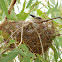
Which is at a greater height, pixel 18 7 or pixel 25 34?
pixel 18 7

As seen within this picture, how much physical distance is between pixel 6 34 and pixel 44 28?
0.32 metres

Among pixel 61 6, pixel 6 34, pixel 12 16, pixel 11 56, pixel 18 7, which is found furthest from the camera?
pixel 61 6

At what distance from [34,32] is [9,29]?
7.5 inches

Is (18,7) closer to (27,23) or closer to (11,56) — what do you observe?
(27,23)

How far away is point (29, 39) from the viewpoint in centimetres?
76

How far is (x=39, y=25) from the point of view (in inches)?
31.3

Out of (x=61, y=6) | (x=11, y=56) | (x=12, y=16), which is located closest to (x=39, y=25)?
(x=12, y=16)

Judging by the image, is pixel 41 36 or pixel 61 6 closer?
pixel 41 36

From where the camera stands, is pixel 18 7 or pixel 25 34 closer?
pixel 25 34

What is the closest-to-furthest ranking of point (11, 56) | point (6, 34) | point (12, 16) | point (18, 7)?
1. point (11, 56)
2. point (12, 16)
3. point (6, 34)
4. point (18, 7)

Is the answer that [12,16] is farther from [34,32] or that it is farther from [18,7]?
[18,7]

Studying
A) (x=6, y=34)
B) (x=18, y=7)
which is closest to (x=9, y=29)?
(x=6, y=34)

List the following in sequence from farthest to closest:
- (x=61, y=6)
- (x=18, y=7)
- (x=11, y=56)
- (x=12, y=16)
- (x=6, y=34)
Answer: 1. (x=61, y=6)
2. (x=18, y=7)
3. (x=6, y=34)
4. (x=12, y=16)
5. (x=11, y=56)

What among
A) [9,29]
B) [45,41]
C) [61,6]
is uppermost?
[61,6]
